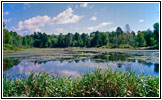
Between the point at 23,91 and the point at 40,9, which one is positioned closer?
the point at 23,91

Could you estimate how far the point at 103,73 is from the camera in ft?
8.43

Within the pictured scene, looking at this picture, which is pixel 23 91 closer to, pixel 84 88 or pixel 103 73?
pixel 84 88

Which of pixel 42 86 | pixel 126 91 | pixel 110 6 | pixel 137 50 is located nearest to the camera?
pixel 126 91

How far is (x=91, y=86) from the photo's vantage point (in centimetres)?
240

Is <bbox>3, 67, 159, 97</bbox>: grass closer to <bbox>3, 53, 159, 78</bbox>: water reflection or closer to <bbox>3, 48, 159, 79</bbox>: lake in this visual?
<bbox>3, 48, 159, 79</bbox>: lake

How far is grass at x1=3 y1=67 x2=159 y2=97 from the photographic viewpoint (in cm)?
233

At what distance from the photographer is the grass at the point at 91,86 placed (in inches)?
91.9

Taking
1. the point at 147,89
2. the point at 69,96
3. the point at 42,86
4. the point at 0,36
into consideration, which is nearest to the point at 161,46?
the point at 147,89

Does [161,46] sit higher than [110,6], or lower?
lower

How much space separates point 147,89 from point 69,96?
1.08 m

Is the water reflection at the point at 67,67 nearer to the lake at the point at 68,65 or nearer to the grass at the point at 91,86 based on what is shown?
the lake at the point at 68,65

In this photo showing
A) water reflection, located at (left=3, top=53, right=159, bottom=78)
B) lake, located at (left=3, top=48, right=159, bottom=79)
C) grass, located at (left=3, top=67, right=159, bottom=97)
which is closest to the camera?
grass, located at (left=3, top=67, right=159, bottom=97)

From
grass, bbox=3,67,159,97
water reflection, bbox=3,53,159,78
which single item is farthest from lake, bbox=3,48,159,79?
grass, bbox=3,67,159,97

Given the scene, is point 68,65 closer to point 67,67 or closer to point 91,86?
point 67,67
